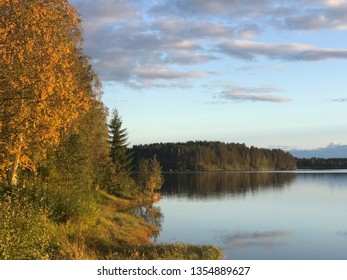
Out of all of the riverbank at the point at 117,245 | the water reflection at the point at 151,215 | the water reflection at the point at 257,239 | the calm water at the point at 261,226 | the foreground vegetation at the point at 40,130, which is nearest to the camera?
the foreground vegetation at the point at 40,130

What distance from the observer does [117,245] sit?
91.0ft

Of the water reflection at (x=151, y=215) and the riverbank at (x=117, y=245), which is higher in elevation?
the riverbank at (x=117, y=245)

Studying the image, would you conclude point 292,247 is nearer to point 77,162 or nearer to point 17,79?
point 77,162

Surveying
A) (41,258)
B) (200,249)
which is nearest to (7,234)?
(41,258)

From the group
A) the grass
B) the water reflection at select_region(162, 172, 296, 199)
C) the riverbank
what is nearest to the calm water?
the riverbank

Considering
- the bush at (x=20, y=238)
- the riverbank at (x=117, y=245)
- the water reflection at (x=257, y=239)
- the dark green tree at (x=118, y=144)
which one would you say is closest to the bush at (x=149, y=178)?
the dark green tree at (x=118, y=144)

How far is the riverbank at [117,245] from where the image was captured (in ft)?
65.3

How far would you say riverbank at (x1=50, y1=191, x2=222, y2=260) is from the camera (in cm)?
1990

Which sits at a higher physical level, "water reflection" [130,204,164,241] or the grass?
the grass

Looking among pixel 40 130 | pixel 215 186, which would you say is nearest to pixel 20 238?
pixel 40 130

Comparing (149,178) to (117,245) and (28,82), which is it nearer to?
(117,245)

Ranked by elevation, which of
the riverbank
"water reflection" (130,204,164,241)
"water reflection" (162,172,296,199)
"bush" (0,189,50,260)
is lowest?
"water reflection" (162,172,296,199)

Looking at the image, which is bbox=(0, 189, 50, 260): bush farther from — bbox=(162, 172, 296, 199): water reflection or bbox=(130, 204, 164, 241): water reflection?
bbox=(162, 172, 296, 199): water reflection

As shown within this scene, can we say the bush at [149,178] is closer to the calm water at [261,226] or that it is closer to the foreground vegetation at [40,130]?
the calm water at [261,226]
